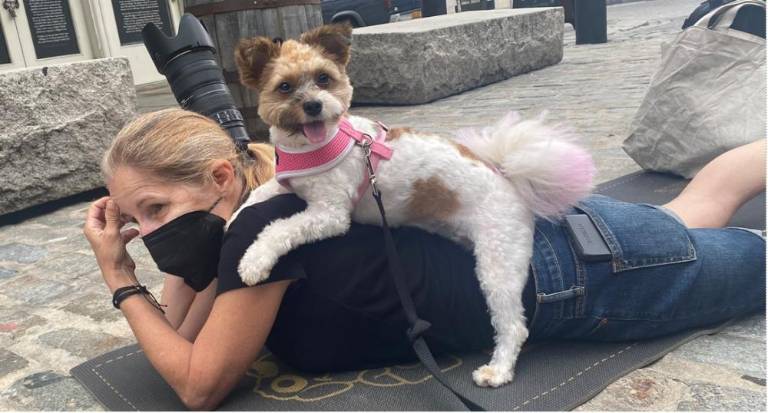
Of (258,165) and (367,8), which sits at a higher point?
(258,165)

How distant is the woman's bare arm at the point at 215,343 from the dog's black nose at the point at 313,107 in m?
0.52

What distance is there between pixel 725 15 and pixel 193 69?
3.09 metres

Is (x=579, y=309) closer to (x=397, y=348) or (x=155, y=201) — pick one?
(x=397, y=348)

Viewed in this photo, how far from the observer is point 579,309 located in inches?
93.0

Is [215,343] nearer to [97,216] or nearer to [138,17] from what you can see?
[97,216]

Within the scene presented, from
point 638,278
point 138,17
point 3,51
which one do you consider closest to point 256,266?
point 638,278

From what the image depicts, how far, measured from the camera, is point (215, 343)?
214 centimetres

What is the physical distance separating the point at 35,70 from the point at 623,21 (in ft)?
56.2

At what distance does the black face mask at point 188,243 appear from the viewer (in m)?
2.26

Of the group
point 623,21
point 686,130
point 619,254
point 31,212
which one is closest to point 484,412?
point 619,254

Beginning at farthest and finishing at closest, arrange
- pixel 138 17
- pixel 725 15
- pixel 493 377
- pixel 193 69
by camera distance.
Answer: pixel 138 17 → pixel 725 15 → pixel 193 69 → pixel 493 377

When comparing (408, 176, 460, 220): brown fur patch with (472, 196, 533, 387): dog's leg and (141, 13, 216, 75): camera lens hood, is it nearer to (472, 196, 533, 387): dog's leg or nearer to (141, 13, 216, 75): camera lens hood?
(472, 196, 533, 387): dog's leg

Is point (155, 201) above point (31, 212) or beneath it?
above

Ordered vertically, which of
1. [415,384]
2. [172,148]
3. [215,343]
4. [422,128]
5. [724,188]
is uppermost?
[172,148]
